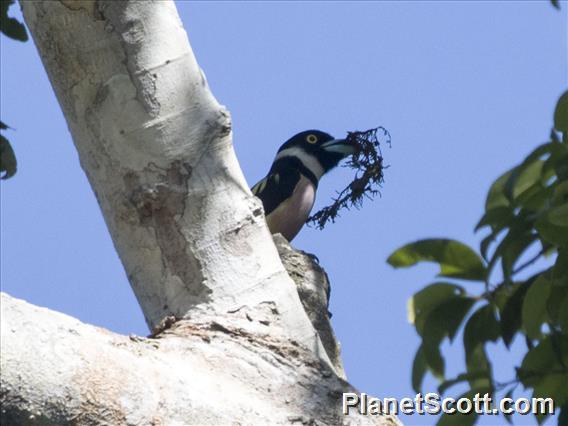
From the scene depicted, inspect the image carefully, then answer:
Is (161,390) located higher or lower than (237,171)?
lower

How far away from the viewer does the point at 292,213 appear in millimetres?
6223

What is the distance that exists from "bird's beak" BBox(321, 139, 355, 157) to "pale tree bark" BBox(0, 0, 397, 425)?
3.84 m

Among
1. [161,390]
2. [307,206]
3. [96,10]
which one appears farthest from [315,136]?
[161,390]

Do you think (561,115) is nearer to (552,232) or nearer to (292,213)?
(552,232)

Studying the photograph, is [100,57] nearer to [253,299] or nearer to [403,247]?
[253,299]

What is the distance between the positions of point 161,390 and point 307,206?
14.8ft

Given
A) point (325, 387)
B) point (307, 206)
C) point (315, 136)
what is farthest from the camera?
point (315, 136)

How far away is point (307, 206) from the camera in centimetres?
634

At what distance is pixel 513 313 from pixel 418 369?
8.4 inches

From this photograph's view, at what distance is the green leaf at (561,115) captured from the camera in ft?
7.13

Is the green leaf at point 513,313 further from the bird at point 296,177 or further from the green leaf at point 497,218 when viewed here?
the bird at point 296,177

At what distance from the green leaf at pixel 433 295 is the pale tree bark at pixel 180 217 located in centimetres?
20

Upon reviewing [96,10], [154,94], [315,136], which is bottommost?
[154,94]

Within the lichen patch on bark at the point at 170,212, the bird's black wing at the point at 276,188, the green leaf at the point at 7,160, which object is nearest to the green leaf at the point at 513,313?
the lichen patch on bark at the point at 170,212
